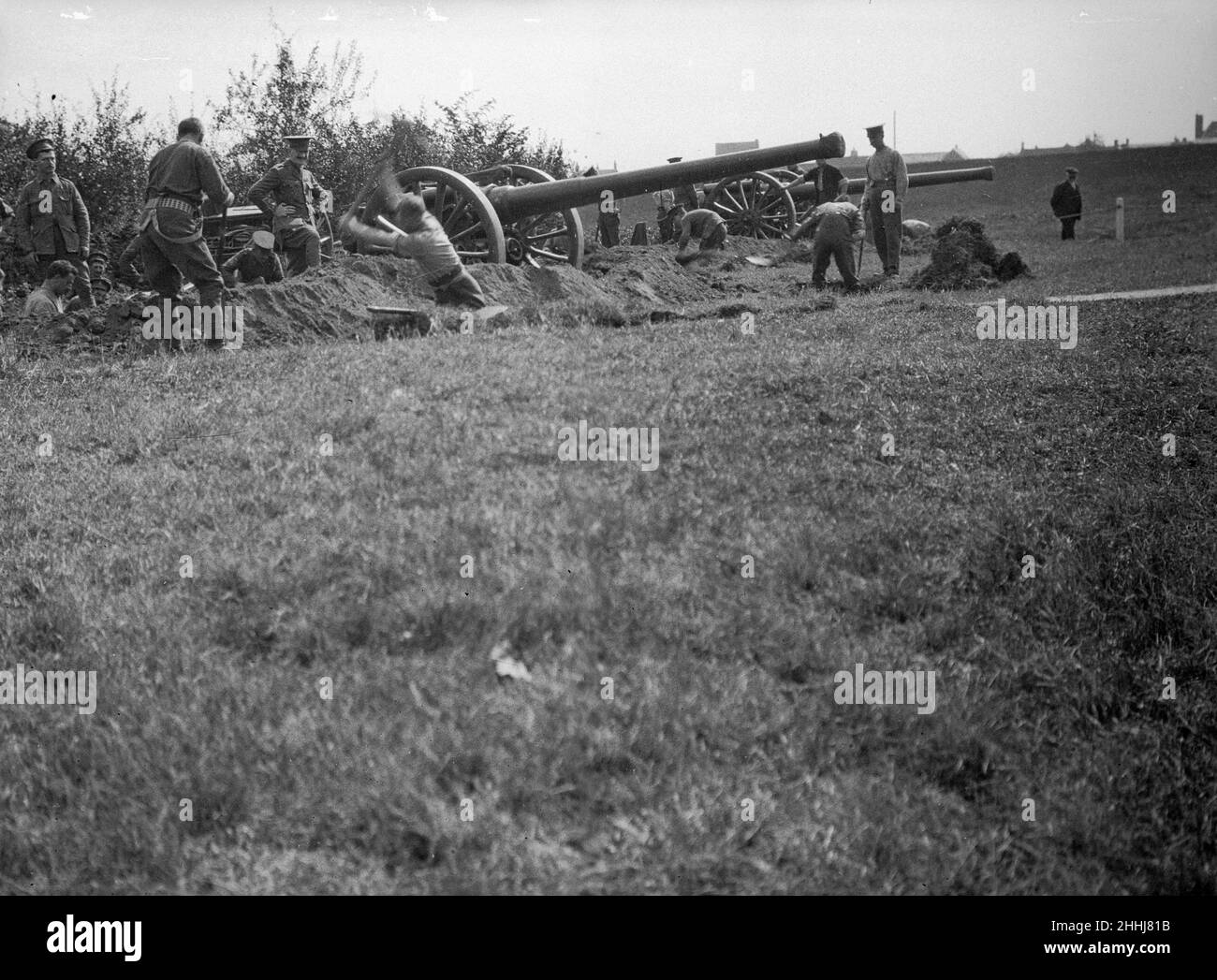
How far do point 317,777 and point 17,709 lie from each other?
1.36m

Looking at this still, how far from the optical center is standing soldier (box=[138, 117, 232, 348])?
967 centimetres

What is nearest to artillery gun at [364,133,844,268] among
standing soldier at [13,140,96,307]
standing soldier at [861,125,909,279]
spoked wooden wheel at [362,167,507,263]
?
spoked wooden wheel at [362,167,507,263]

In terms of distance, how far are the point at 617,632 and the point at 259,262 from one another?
994 centimetres

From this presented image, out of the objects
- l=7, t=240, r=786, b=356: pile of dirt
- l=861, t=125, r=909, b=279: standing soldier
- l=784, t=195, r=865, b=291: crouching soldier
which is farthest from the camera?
l=861, t=125, r=909, b=279: standing soldier

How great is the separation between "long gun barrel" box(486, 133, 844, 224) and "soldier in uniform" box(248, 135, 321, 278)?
2.13 metres

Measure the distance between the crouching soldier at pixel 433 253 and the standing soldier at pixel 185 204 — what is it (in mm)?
1903

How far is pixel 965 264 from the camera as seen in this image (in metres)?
13.0

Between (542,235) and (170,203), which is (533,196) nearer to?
(542,235)

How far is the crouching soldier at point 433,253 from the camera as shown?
1091 cm

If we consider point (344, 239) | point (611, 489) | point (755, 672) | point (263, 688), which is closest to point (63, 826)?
point (263, 688)

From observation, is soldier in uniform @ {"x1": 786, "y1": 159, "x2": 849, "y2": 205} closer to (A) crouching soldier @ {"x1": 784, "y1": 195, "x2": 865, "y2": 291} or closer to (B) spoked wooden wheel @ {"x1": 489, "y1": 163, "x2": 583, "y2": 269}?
(B) spoked wooden wheel @ {"x1": 489, "y1": 163, "x2": 583, "y2": 269}

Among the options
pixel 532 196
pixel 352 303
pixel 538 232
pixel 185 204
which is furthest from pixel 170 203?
pixel 538 232
